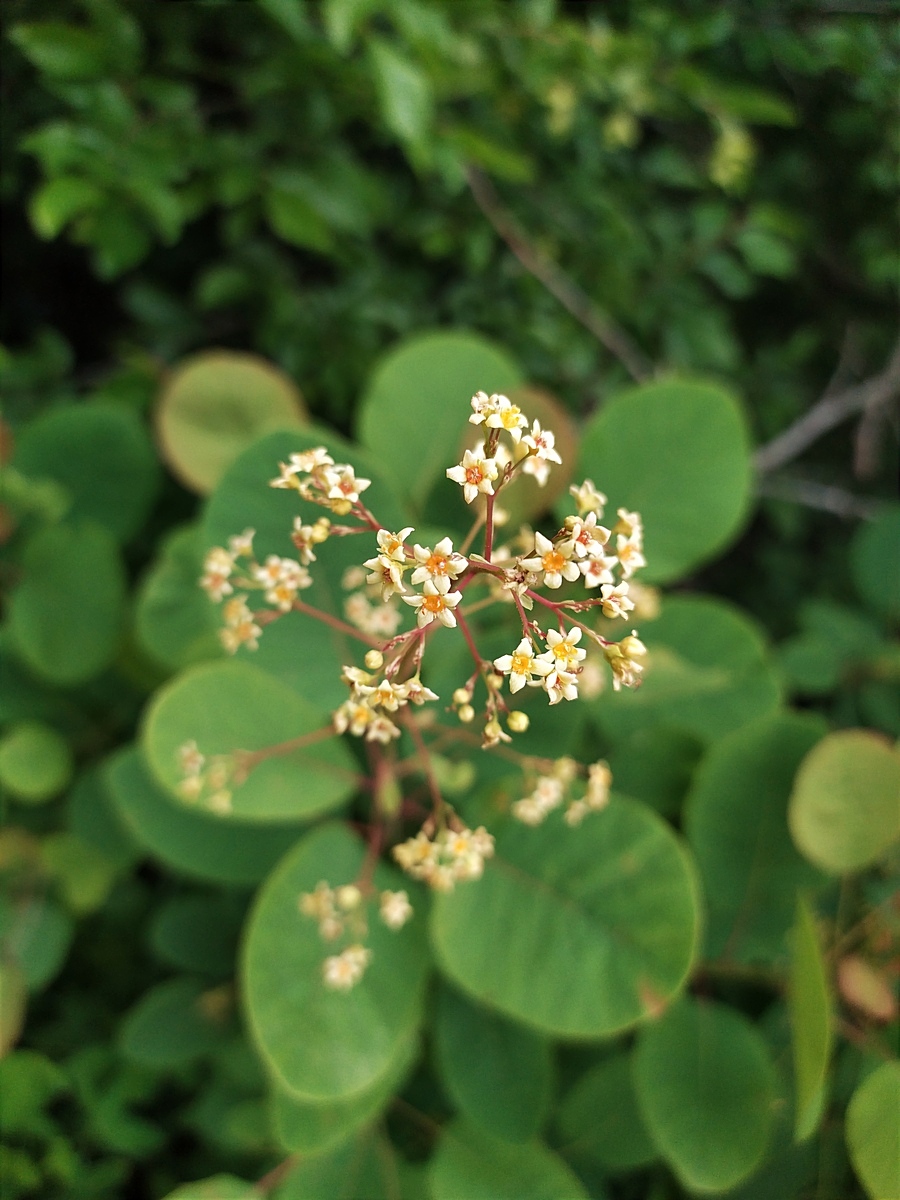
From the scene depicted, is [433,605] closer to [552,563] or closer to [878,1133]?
[552,563]

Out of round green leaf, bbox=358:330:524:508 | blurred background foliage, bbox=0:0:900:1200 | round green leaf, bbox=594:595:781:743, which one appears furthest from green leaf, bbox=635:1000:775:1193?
round green leaf, bbox=358:330:524:508

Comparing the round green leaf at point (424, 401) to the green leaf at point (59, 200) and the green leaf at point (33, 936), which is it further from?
the green leaf at point (33, 936)

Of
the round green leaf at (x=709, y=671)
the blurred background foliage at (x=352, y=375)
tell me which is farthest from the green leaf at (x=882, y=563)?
the round green leaf at (x=709, y=671)

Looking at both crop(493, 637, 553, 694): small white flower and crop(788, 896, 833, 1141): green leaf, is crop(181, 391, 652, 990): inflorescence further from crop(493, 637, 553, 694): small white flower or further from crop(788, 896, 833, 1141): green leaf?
crop(788, 896, 833, 1141): green leaf

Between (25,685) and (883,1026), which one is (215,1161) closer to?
(25,685)

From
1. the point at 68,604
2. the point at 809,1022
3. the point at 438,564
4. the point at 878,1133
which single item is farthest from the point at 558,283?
the point at 878,1133

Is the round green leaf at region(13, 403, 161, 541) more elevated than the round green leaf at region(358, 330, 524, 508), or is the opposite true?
the round green leaf at region(358, 330, 524, 508)
